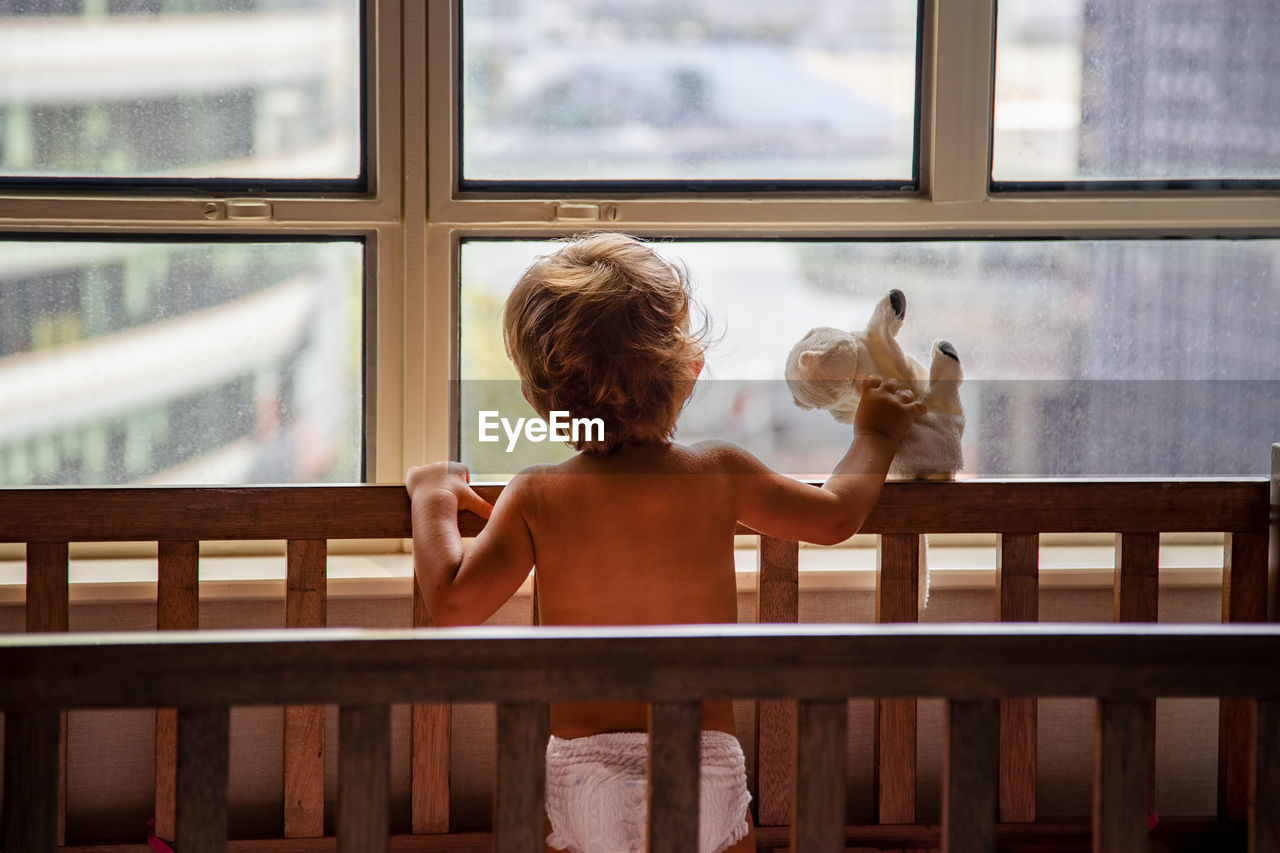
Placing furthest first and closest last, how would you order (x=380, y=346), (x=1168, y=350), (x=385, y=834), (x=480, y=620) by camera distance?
(x=1168, y=350), (x=380, y=346), (x=480, y=620), (x=385, y=834)

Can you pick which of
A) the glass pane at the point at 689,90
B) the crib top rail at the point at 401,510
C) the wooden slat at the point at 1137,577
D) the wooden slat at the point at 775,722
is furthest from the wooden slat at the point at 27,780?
the wooden slat at the point at 1137,577

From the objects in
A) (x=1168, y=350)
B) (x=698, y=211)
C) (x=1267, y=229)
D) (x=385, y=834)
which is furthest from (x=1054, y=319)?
(x=385, y=834)

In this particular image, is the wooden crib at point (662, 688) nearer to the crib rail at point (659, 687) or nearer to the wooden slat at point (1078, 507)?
the crib rail at point (659, 687)

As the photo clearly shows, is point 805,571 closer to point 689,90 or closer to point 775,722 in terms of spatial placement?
point 775,722

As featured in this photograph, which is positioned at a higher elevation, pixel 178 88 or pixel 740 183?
pixel 178 88

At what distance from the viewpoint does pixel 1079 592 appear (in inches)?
55.2

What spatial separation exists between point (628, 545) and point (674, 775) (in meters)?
0.38

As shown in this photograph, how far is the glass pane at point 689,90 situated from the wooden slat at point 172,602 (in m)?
0.64

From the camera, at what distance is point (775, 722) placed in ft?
4.17

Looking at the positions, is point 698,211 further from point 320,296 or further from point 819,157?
point 320,296

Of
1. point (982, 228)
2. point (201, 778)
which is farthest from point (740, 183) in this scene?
point (201, 778)

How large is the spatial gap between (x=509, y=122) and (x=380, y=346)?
36 cm

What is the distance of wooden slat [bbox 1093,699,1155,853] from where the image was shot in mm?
686

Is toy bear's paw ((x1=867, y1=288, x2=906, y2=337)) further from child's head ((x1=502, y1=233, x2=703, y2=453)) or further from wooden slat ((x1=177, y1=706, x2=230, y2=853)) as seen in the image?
wooden slat ((x1=177, y1=706, x2=230, y2=853))
